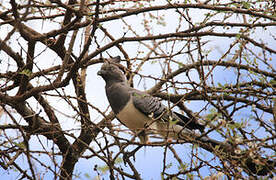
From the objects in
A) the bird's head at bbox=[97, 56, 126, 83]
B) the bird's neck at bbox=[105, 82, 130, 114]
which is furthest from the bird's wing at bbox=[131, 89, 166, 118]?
the bird's head at bbox=[97, 56, 126, 83]

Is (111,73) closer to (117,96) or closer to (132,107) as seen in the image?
(117,96)

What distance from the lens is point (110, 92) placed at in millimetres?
5121

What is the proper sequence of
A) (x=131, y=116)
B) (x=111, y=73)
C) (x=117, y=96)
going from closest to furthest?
1. (x=131, y=116)
2. (x=117, y=96)
3. (x=111, y=73)

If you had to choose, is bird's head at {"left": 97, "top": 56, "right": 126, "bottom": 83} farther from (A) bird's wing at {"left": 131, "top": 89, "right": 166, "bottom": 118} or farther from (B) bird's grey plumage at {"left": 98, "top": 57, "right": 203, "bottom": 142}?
(A) bird's wing at {"left": 131, "top": 89, "right": 166, "bottom": 118}

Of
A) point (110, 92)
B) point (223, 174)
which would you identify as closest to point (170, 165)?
point (223, 174)

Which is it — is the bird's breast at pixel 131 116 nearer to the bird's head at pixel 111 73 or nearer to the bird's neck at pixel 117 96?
the bird's neck at pixel 117 96

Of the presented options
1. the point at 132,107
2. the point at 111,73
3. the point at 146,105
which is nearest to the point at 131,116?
the point at 132,107

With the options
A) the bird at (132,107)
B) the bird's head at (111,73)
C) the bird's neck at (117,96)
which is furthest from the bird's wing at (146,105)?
the bird's head at (111,73)

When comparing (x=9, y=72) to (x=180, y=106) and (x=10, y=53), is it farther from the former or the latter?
(x=180, y=106)

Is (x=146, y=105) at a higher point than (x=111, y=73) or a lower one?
lower

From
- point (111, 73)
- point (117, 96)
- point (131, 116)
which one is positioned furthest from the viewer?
point (111, 73)

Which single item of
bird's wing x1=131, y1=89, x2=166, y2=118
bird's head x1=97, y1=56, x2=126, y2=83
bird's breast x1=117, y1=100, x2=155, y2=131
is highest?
bird's head x1=97, y1=56, x2=126, y2=83

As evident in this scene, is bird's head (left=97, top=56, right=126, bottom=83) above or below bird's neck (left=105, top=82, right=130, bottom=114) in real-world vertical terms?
above

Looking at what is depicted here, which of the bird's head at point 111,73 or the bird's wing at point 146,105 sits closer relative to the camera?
the bird's wing at point 146,105
